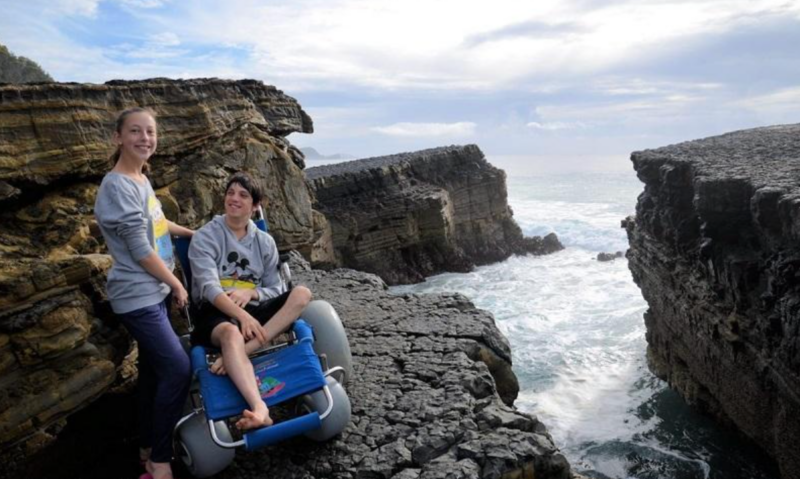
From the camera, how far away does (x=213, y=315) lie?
12.3 ft

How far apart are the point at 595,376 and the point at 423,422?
7.96 meters

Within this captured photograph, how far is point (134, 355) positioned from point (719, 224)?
Result: 283 inches

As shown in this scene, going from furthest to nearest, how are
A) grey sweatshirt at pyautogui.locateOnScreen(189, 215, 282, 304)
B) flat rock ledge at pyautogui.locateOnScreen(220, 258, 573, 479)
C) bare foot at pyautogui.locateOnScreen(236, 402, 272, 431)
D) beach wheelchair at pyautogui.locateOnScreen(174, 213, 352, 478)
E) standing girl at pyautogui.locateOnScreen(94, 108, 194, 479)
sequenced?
1. grey sweatshirt at pyautogui.locateOnScreen(189, 215, 282, 304)
2. flat rock ledge at pyautogui.locateOnScreen(220, 258, 573, 479)
3. standing girl at pyautogui.locateOnScreen(94, 108, 194, 479)
4. beach wheelchair at pyautogui.locateOnScreen(174, 213, 352, 478)
5. bare foot at pyautogui.locateOnScreen(236, 402, 272, 431)

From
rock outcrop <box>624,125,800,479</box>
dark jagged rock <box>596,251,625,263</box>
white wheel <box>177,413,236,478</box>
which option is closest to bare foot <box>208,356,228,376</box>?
white wheel <box>177,413,236,478</box>

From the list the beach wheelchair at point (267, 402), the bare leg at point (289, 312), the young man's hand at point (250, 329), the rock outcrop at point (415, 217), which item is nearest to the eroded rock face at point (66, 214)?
the beach wheelchair at point (267, 402)

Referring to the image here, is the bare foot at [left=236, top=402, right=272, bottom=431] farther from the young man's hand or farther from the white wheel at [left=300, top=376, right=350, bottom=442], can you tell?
the young man's hand

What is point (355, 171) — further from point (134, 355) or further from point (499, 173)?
point (134, 355)

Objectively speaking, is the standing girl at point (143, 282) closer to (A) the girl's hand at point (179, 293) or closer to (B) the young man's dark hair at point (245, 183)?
(A) the girl's hand at point (179, 293)

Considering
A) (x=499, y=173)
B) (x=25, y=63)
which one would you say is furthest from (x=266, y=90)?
(x=25, y=63)

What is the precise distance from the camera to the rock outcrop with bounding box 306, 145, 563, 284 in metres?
Answer: 20.6

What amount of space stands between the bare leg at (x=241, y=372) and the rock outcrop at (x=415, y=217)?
558 inches

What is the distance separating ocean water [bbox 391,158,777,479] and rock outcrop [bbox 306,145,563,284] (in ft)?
3.65

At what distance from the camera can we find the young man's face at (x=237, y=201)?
396 cm

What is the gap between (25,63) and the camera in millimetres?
24938
